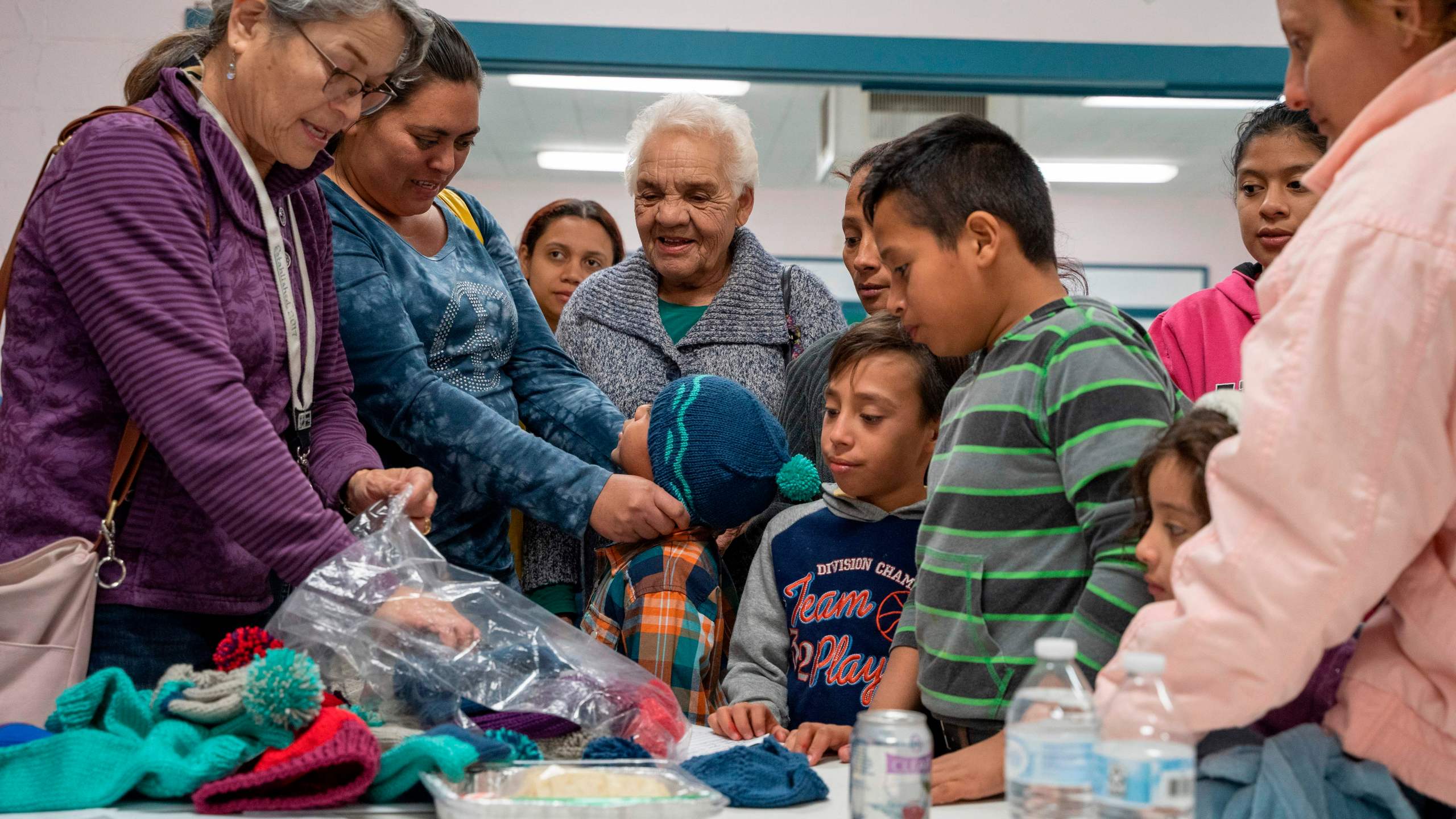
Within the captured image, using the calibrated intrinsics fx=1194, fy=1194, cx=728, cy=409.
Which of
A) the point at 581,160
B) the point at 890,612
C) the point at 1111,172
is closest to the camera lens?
the point at 890,612

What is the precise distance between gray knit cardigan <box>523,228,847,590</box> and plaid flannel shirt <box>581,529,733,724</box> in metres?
0.33

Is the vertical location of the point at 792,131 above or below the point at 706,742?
above

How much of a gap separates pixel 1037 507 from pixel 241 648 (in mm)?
888

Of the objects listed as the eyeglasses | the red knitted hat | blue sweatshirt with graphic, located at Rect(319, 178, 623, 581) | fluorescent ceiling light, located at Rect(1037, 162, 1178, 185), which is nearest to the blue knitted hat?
blue sweatshirt with graphic, located at Rect(319, 178, 623, 581)

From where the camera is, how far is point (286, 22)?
1457mm

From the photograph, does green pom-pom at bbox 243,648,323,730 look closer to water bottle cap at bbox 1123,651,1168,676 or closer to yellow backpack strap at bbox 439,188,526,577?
water bottle cap at bbox 1123,651,1168,676

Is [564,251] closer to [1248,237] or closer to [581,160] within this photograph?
[1248,237]

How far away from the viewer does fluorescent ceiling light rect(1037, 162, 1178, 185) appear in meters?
9.28

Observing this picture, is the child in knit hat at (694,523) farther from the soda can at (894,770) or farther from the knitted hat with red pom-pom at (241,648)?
the soda can at (894,770)

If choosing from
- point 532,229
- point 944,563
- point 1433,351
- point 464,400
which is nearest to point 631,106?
point 532,229

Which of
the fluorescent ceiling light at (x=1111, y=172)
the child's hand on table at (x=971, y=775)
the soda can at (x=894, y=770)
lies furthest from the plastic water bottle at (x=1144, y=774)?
the fluorescent ceiling light at (x=1111, y=172)

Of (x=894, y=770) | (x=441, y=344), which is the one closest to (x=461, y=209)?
(x=441, y=344)

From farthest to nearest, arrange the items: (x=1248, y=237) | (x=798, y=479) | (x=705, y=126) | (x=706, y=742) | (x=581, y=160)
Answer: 1. (x=581, y=160)
2. (x=705, y=126)
3. (x=1248, y=237)
4. (x=798, y=479)
5. (x=706, y=742)

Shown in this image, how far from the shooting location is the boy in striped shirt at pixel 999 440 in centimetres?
129
